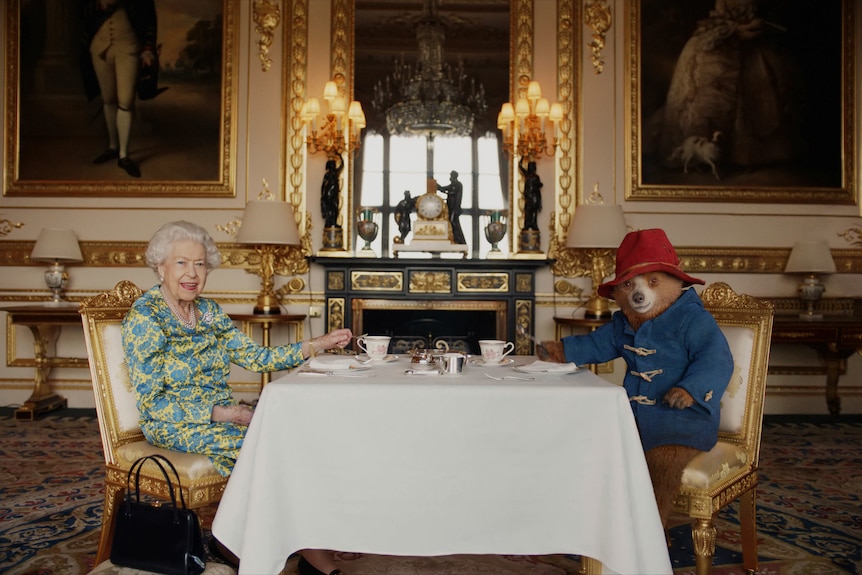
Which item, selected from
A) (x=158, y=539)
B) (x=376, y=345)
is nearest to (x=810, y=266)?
(x=376, y=345)

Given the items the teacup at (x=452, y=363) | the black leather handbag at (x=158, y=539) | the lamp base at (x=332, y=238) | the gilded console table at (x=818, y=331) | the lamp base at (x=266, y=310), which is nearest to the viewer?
the black leather handbag at (x=158, y=539)

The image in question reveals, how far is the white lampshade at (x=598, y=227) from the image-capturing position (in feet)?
15.9

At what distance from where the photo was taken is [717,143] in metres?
5.51

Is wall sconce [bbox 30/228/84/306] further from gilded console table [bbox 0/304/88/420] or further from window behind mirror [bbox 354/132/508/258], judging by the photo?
window behind mirror [bbox 354/132/508/258]

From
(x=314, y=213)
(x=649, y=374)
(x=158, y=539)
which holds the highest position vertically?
(x=314, y=213)

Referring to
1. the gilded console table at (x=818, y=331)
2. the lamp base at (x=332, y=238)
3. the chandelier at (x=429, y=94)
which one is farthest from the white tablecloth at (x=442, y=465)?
the chandelier at (x=429, y=94)

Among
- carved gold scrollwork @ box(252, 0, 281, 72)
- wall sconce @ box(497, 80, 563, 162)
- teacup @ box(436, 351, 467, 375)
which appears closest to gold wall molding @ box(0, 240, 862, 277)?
wall sconce @ box(497, 80, 563, 162)

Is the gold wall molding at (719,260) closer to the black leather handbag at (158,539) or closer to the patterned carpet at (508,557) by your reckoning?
the patterned carpet at (508,557)

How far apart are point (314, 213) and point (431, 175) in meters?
1.02

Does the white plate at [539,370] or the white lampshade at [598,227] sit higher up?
the white lampshade at [598,227]

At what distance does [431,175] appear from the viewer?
5.48 meters

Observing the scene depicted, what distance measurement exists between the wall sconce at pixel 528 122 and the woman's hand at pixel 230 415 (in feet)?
11.9

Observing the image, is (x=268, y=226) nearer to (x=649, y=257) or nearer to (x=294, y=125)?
(x=294, y=125)

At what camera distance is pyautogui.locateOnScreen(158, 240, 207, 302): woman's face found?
235 cm
